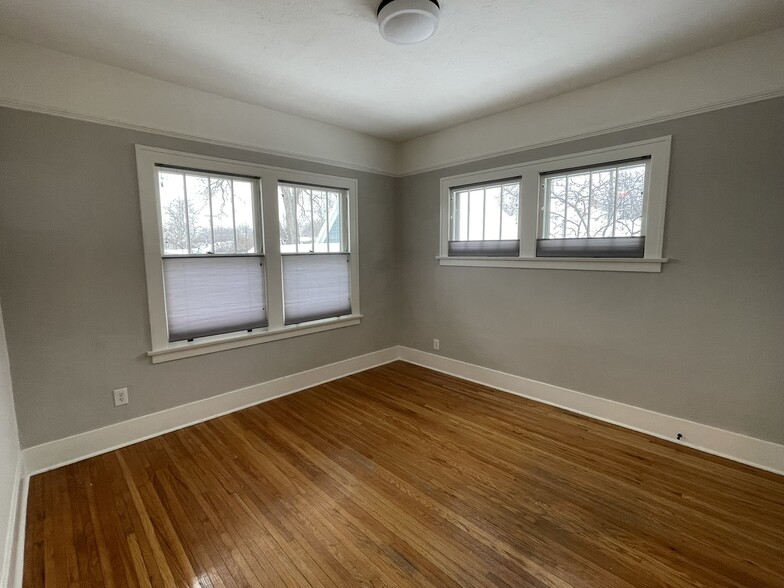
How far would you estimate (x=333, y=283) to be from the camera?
3.85m

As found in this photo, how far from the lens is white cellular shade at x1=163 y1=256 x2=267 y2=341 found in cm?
277

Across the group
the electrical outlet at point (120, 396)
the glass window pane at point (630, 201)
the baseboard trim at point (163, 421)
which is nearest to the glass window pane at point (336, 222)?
the baseboard trim at point (163, 421)

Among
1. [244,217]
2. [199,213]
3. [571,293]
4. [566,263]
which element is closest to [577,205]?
[566,263]

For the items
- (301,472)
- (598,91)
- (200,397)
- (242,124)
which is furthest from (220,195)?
(598,91)

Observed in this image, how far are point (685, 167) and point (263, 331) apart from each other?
11.8 feet

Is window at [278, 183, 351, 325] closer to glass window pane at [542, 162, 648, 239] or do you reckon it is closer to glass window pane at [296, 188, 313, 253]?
glass window pane at [296, 188, 313, 253]

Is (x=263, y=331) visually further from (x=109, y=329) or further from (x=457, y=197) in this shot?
(x=457, y=197)

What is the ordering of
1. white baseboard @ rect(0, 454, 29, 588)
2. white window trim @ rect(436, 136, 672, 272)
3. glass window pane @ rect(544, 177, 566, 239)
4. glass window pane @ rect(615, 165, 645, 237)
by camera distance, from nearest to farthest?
white baseboard @ rect(0, 454, 29, 588), white window trim @ rect(436, 136, 672, 272), glass window pane @ rect(615, 165, 645, 237), glass window pane @ rect(544, 177, 566, 239)

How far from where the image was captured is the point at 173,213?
272 cm

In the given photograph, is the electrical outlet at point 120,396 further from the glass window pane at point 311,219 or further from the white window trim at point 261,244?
the glass window pane at point 311,219

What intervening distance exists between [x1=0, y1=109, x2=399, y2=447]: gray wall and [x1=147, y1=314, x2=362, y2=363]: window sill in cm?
7

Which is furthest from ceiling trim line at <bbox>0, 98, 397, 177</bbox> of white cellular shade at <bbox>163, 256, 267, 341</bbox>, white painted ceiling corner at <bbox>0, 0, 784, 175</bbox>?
white cellular shade at <bbox>163, 256, 267, 341</bbox>

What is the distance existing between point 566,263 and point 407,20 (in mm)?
2187

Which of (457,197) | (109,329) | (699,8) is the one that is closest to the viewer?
(699,8)
